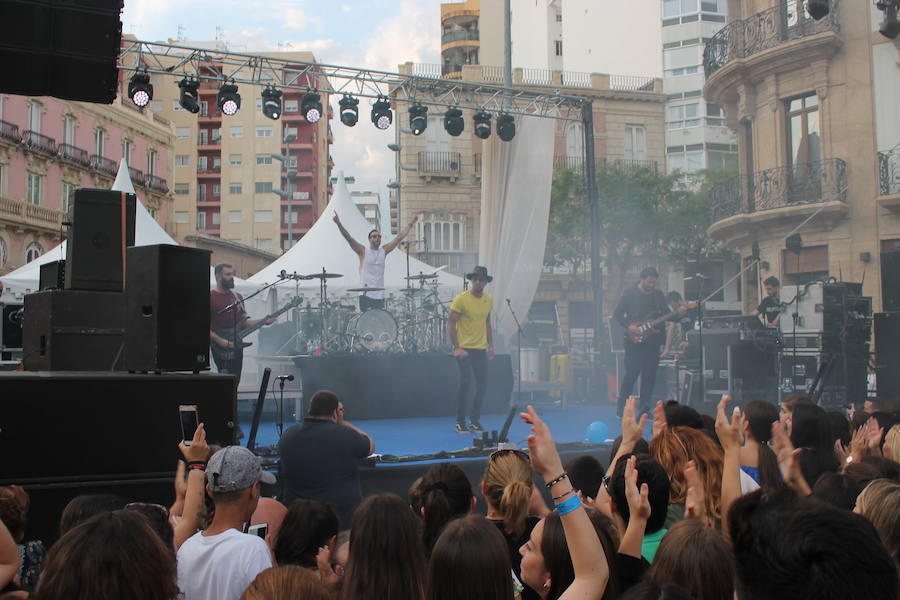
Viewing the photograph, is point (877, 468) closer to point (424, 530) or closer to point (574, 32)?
point (424, 530)

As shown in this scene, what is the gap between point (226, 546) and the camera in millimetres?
2832

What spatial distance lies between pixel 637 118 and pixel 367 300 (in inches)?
1238

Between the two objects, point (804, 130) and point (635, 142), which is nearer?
point (804, 130)

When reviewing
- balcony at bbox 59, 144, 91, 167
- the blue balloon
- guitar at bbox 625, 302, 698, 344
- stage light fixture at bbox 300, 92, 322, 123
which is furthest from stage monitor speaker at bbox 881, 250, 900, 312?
balcony at bbox 59, 144, 91, 167

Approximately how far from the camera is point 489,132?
13.9 meters

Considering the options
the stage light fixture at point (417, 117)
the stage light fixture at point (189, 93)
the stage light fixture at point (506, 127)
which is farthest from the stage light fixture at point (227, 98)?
the stage light fixture at point (506, 127)

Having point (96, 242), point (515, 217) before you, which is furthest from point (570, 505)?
point (515, 217)

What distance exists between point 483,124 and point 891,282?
22.0 feet

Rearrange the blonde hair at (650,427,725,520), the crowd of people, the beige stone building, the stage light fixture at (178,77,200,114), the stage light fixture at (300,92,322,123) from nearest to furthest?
the crowd of people < the blonde hair at (650,427,725,520) < the stage light fixture at (178,77,200,114) < the stage light fixture at (300,92,322,123) < the beige stone building

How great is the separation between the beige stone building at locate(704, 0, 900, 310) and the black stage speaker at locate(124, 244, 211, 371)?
659 inches

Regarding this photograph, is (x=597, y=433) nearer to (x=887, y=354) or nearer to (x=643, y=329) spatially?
(x=643, y=329)

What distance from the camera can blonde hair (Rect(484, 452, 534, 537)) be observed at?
3.41 metres

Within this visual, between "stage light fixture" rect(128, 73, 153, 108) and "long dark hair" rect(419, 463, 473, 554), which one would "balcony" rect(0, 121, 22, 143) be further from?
"long dark hair" rect(419, 463, 473, 554)

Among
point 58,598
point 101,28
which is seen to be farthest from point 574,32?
point 58,598
